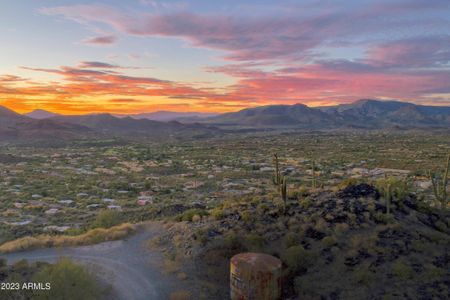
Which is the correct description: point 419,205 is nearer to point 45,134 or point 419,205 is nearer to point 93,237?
point 93,237

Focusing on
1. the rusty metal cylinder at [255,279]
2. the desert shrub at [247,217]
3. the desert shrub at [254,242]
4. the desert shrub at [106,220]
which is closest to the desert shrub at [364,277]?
the rusty metal cylinder at [255,279]

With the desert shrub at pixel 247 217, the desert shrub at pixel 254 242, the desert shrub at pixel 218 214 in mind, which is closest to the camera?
the desert shrub at pixel 254 242

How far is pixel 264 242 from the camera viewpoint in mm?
17203

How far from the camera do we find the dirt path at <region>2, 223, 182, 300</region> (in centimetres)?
1420

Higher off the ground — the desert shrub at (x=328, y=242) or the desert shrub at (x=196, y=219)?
the desert shrub at (x=328, y=242)

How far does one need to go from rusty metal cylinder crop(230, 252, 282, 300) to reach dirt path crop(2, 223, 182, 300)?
2.70 meters

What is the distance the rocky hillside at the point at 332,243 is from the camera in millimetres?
13719

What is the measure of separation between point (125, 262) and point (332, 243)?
9.27 metres

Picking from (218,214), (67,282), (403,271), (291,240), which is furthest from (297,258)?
(67,282)

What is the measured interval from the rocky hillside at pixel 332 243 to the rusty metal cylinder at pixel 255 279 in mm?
999

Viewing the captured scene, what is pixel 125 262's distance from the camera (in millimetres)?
16688

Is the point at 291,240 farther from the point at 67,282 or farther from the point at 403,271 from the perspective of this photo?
the point at 67,282

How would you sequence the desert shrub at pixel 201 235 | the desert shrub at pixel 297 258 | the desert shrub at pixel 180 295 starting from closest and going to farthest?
1. the desert shrub at pixel 180 295
2. the desert shrub at pixel 297 258
3. the desert shrub at pixel 201 235

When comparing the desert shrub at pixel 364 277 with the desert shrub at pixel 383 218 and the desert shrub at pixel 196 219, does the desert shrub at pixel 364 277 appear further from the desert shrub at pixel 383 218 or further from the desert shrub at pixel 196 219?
the desert shrub at pixel 196 219
